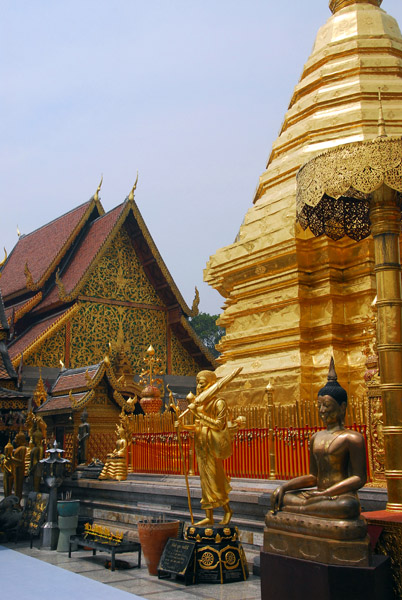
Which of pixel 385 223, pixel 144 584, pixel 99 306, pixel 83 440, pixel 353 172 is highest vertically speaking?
pixel 99 306

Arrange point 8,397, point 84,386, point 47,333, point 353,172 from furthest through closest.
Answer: point 47,333 → point 84,386 → point 8,397 → point 353,172

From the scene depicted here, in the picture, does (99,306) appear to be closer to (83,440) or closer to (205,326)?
(83,440)

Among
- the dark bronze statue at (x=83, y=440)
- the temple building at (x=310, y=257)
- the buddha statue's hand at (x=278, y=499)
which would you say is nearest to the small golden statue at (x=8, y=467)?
the dark bronze statue at (x=83, y=440)

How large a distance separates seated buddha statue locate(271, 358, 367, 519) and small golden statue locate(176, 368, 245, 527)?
143cm

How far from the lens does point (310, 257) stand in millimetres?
7664

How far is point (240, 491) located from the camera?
5230 millimetres

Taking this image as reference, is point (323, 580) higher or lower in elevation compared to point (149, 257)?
lower

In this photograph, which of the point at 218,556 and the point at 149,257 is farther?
the point at 149,257

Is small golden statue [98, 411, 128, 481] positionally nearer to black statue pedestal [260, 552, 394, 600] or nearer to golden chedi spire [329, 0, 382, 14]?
black statue pedestal [260, 552, 394, 600]

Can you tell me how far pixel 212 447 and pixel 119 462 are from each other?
10.7 feet

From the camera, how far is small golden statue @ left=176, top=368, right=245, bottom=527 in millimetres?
4863

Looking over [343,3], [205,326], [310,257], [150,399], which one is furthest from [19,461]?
[205,326]

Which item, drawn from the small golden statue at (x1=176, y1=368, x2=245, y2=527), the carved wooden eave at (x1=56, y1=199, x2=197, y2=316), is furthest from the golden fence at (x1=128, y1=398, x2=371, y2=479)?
the carved wooden eave at (x1=56, y1=199, x2=197, y2=316)

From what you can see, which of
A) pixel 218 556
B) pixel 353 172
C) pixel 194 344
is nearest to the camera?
pixel 353 172
